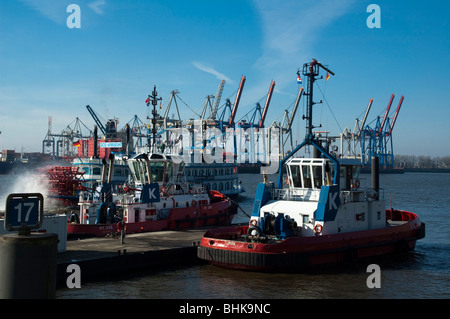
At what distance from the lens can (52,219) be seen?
A: 1870 cm

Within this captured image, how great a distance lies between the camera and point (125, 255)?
60.6 ft

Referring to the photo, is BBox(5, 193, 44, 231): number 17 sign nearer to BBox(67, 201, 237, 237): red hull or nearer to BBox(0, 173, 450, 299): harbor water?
BBox(0, 173, 450, 299): harbor water

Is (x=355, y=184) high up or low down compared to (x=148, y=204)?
up

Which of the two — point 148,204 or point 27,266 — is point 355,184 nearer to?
point 148,204

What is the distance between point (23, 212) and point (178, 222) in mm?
22074

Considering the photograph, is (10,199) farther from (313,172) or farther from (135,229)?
(135,229)

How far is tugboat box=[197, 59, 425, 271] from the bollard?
46.2 feet

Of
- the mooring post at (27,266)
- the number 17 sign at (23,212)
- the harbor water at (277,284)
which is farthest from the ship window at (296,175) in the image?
the mooring post at (27,266)

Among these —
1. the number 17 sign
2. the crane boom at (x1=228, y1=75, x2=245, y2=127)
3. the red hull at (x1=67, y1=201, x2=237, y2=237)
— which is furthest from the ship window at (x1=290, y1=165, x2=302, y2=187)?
the crane boom at (x1=228, y1=75, x2=245, y2=127)

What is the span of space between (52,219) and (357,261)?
13755 mm

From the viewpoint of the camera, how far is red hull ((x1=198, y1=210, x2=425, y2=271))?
59.3 feet

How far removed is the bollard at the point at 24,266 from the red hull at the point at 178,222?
62.0 feet

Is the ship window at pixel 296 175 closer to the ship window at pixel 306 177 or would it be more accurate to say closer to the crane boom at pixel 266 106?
the ship window at pixel 306 177

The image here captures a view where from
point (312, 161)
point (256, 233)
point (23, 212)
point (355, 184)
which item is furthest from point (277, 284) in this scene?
point (23, 212)
